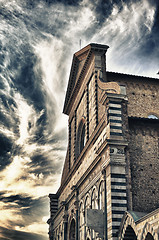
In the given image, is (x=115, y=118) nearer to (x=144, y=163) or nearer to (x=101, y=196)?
(x=144, y=163)

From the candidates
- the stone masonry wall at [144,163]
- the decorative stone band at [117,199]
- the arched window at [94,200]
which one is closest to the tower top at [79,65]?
the stone masonry wall at [144,163]

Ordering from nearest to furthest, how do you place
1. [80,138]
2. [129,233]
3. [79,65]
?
[129,233], [80,138], [79,65]

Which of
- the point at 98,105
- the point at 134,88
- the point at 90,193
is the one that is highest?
the point at 134,88

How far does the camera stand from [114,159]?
1706cm

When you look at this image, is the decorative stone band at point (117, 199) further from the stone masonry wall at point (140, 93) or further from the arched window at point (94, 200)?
the stone masonry wall at point (140, 93)

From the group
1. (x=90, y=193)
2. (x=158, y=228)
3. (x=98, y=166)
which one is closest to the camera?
(x=158, y=228)

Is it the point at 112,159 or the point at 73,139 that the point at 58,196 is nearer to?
the point at 73,139

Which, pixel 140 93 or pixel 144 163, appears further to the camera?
pixel 140 93

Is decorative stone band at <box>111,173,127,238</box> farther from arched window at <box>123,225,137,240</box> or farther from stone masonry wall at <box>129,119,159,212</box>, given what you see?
stone masonry wall at <box>129,119,159,212</box>

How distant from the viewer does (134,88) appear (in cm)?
2489

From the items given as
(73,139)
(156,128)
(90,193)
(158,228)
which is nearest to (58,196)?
(73,139)

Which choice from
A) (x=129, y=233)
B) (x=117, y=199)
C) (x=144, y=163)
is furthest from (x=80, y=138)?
(x=129, y=233)

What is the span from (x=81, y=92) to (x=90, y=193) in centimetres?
1000

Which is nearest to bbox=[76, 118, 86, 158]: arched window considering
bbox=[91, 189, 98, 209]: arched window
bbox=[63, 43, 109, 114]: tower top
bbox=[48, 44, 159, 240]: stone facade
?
bbox=[48, 44, 159, 240]: stone facade
